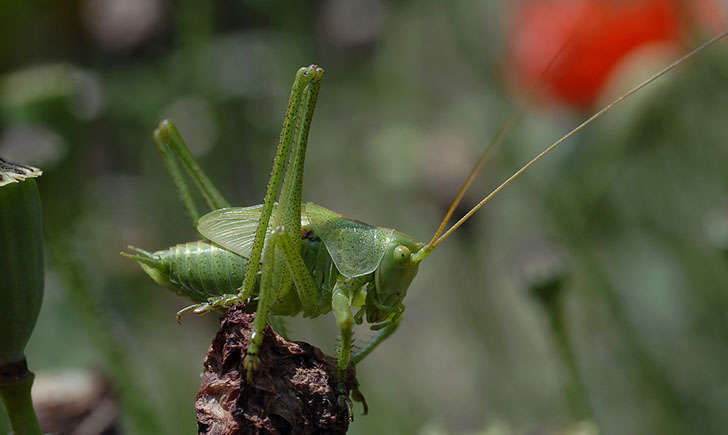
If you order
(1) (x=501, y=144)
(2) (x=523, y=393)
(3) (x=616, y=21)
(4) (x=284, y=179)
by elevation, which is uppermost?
(3) (x=616, y=21)

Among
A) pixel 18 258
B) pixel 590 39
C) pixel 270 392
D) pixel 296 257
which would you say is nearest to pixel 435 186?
pixel 590 39

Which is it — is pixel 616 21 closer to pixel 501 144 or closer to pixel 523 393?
pixel 501 144

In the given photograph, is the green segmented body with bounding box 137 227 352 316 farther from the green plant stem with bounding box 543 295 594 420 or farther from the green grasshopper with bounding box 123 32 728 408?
the green plant stem with bounding box 543 295 594 420

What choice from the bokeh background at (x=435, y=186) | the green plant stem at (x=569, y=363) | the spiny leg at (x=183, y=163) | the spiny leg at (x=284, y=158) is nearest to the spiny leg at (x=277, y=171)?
the spiny leg at (x=284, y=158)

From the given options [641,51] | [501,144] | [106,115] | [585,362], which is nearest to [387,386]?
[585,362]

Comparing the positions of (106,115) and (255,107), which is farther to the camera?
(255,107)

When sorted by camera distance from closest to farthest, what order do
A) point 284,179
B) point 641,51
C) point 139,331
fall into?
point 284,179 → point 641,51 → point 139,331

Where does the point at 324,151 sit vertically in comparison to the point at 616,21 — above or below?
above

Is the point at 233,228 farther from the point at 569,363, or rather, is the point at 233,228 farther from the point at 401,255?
the point at 569,363
